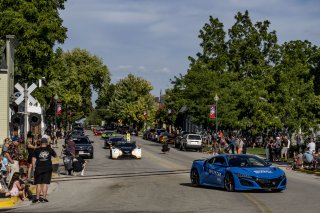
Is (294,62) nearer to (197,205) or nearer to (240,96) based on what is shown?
(240,96)

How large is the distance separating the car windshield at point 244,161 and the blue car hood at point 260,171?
513mm

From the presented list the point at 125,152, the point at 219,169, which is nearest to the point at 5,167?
the point at 219,169

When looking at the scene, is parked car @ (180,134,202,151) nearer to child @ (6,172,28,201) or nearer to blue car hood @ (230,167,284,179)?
blue car hood @ (230,167,284,179)

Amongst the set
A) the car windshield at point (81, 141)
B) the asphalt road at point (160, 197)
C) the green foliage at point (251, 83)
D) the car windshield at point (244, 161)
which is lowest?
the asphalt road at point (160, 197)

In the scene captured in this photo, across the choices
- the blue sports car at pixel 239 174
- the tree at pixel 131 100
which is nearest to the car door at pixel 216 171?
the blue sports car at pixel 239 174

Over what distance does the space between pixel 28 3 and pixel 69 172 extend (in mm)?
14853

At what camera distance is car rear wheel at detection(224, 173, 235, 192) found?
19656 mm

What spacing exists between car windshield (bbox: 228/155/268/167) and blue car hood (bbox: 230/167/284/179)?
513mm

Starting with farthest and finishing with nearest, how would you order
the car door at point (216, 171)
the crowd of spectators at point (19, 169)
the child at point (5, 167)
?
1. the child at point (5, 167)
2. the car door at point (216, 171)
3. the crowd of spectators at point (19, 169)

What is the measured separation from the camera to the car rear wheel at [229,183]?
19.7m

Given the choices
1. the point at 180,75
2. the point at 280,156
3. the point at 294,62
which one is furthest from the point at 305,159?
the point at 180,75

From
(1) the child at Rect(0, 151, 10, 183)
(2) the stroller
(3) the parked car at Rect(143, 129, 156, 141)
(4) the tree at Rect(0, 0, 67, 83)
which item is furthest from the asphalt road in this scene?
(3) the parked car at Rect(143, 129, 156, 141)

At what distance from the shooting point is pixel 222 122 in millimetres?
62625

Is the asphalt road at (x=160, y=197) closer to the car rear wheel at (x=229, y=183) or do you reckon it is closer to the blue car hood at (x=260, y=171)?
the car rear wheel at (x=229, y=183)
